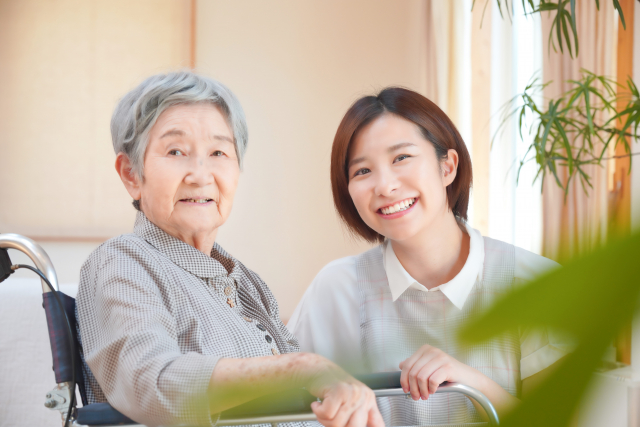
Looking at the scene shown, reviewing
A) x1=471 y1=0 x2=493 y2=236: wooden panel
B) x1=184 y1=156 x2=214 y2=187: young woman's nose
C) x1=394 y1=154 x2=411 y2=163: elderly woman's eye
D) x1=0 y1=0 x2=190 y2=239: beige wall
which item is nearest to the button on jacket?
x1=184 y1=156 x2=214 y2=187: young woman's nose

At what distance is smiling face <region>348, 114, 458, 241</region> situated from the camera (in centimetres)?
139

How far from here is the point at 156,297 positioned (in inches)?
37.2

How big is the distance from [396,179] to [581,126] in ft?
4.44

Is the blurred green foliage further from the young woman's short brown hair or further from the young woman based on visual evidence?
the young woman's short brown hair

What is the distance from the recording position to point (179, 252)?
1148mm

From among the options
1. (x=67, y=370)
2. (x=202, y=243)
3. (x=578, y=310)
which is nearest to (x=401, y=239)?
(x=202, y=243)

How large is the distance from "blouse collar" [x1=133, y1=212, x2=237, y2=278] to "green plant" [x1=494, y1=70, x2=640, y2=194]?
117 centimetres

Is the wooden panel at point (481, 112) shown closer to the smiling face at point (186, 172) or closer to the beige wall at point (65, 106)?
the beige wall at point (65, 106)

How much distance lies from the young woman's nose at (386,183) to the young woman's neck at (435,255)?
143 mm

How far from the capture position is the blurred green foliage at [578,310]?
0.10m

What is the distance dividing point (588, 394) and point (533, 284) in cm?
2

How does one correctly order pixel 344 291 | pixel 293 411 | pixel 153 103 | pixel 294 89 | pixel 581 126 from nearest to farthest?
1. pixel 293 411
2. pixel 153 103
3. pixel 344 291
4. pixel 581 126
5. pixel 294 89

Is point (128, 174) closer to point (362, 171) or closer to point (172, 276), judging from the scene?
point (172, 276)

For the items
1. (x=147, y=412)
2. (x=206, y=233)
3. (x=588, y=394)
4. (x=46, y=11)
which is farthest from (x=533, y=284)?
(x=46, y=11)
